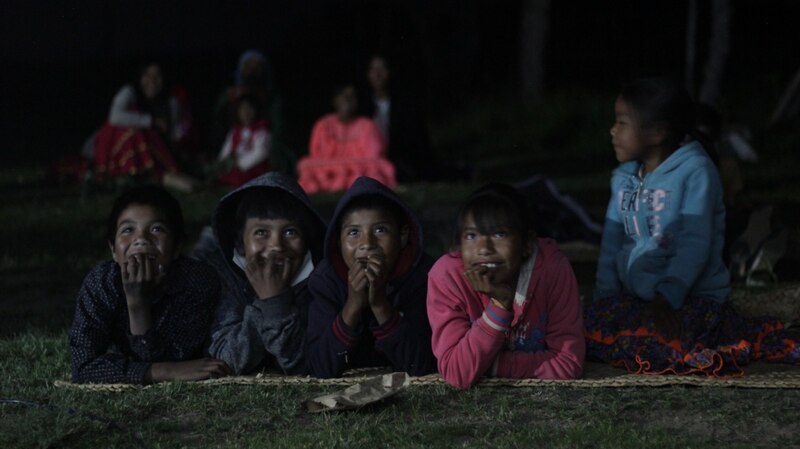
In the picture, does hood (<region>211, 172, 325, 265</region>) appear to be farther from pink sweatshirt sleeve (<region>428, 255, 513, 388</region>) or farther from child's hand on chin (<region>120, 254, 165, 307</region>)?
pink sweatshirt sleeve (<region>428, 255, 513, 388</region>)

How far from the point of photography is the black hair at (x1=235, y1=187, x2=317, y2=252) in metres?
5.06

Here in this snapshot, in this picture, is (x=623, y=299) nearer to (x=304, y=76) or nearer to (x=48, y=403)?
(x=48, y=403)

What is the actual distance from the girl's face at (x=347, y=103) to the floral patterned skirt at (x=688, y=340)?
6.54m

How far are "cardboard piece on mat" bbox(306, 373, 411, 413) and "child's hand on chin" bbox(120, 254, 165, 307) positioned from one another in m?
0.82

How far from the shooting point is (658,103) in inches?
202

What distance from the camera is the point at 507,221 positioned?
179 inches

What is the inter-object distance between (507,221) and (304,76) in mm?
16633

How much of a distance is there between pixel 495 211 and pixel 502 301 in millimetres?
330

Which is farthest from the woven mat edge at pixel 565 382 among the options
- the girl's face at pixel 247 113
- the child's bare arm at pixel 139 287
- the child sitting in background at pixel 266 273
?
the girl's face at pixel 247 113

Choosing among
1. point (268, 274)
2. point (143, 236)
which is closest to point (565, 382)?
point (268, 274)

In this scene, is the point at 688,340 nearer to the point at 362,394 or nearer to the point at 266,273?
the point at 362,394

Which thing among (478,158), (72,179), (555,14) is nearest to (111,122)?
(72,179)

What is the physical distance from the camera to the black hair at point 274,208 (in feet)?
16.6

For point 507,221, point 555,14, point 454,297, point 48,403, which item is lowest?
point 48,403
